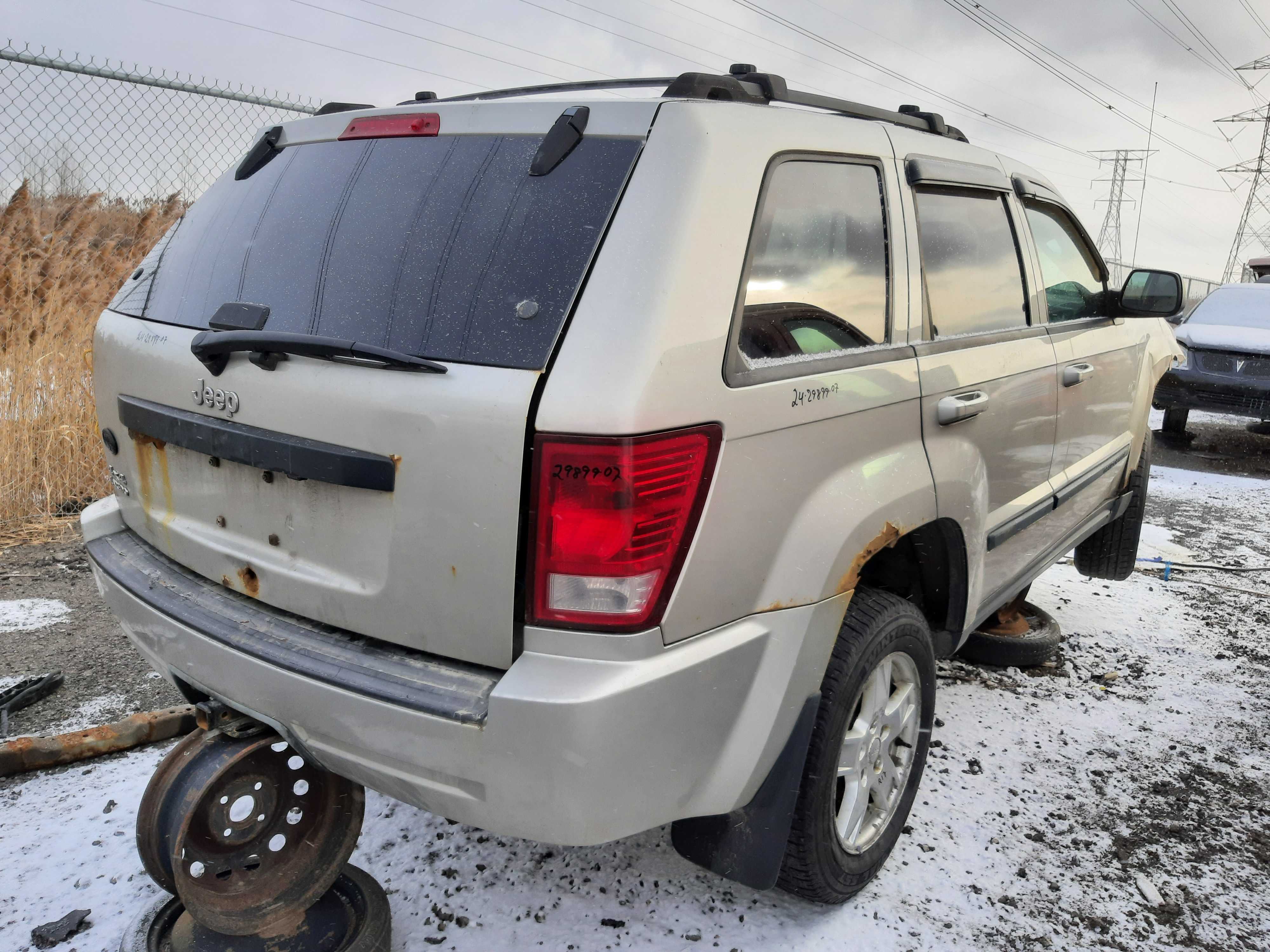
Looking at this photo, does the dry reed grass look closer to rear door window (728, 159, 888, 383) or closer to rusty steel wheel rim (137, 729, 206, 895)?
rusty steel wheel rim (137, 729, 206, 895)

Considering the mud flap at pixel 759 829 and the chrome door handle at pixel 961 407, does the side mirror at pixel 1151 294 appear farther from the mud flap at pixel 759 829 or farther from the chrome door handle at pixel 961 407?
the mud flap at pixel 759 829

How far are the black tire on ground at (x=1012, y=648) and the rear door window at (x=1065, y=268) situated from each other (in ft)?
4.48

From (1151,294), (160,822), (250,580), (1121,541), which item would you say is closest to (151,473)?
(250,580)

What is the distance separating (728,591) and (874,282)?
980 millimetres

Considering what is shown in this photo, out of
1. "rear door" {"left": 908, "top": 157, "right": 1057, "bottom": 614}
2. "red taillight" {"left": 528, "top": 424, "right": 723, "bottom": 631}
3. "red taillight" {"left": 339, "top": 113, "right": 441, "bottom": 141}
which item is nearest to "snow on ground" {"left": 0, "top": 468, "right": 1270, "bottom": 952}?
"rear door" {"left": 908, "top": 157, "right": 1057, "bottom": 614}

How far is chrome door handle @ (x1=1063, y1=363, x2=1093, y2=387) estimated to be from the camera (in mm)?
3232

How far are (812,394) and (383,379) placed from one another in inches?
34.3

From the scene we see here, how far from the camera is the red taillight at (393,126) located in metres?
2.05

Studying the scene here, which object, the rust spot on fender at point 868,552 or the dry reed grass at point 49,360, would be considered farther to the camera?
the dry reed grass at point 49,360

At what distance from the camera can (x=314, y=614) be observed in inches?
73.7

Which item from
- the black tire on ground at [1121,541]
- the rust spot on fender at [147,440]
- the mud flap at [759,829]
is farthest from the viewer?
the black tire on ground at [1121,541]

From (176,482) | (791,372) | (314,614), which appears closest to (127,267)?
(176,482)

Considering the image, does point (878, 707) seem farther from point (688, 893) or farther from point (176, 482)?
point (176, 482)

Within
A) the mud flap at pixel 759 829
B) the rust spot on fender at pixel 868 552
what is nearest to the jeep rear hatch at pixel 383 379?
the mud flap at pixel 759 829
